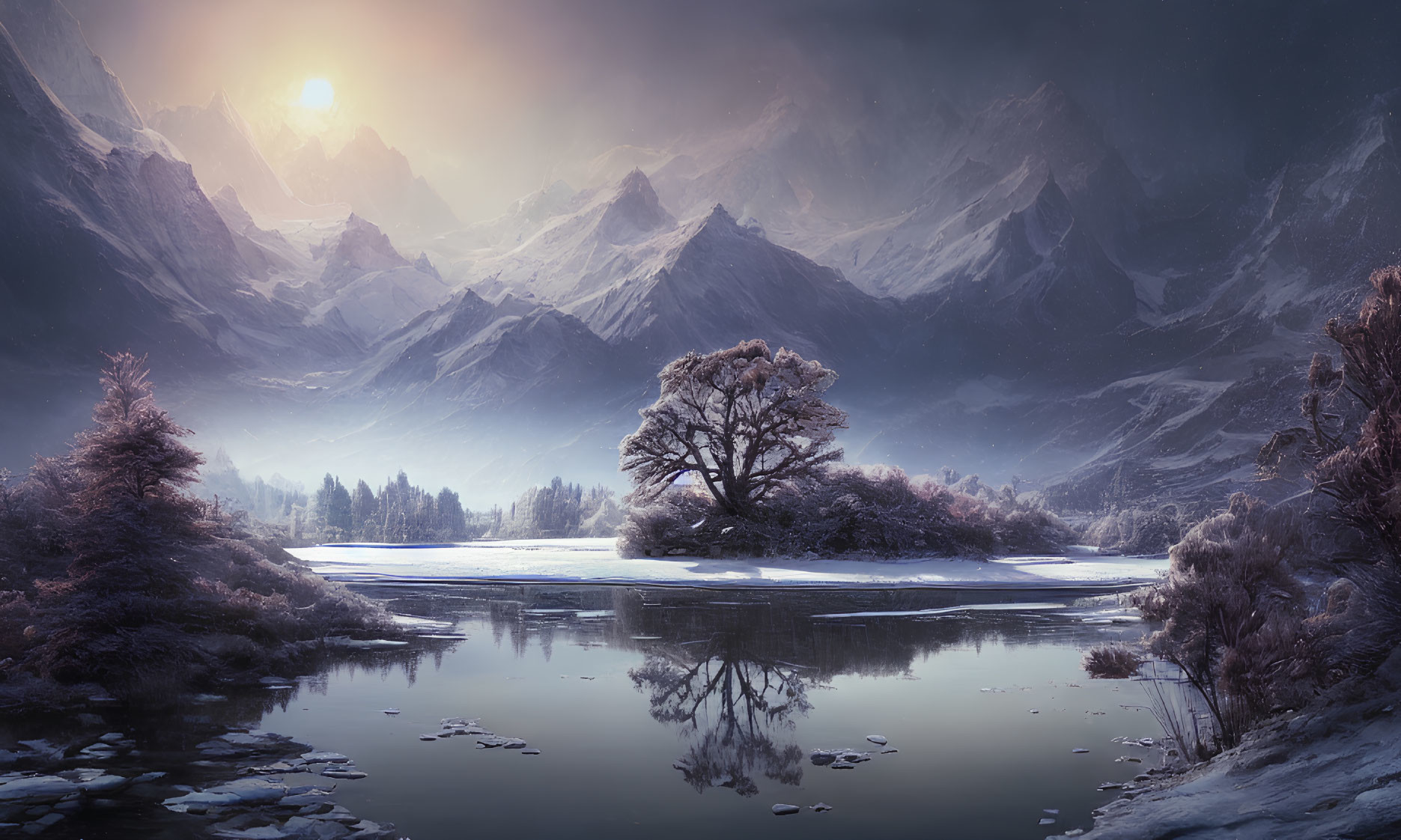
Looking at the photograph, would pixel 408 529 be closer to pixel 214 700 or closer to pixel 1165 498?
pixel 214 700

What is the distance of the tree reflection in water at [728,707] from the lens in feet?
21.8

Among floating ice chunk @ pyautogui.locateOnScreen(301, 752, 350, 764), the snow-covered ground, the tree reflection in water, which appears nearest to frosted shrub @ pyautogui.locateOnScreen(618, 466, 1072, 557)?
the snow-covered ground

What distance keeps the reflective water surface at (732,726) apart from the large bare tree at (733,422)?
17.8m

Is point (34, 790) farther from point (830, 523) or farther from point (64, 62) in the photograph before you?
point (64, 62)

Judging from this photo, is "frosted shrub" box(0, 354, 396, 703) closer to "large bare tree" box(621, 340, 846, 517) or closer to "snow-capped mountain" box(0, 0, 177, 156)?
"large bare tree" box(621, 340, 846, 517)

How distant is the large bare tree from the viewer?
32.1 meters

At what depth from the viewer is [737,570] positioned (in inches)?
990

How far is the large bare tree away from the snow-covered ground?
13.0ft

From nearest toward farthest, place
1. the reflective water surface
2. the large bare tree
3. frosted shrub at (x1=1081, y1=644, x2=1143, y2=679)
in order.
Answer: the reflective water surface < frosted shrub at (x1=1081, y1=644, x2=1143, y2=679) < the large bare tree

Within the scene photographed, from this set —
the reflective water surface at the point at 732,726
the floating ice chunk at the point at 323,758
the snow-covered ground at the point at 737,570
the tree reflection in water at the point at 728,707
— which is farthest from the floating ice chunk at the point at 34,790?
the snow-covered ground at the point at 737,570

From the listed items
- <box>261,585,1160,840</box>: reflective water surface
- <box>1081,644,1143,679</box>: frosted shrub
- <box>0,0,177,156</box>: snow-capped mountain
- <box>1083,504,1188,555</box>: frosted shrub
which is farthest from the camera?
<box>0,0,177,156</box>: snow-capped mountain

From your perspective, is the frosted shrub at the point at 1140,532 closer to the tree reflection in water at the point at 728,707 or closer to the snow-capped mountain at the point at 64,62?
the tree reflection in water at the point at 728,707

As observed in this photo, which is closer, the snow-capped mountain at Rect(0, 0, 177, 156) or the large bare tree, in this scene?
the large bare tree

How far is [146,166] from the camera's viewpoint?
198500 millimetres
